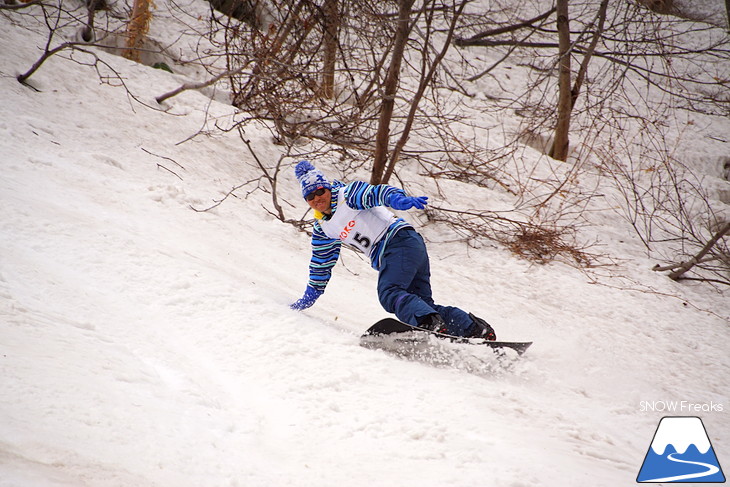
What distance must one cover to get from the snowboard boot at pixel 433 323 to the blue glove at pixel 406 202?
684 millimetres

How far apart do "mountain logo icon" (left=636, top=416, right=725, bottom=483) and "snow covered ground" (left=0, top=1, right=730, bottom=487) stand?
0.08 m

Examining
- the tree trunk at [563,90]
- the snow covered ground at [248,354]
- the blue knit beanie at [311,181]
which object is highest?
the tree trunk at [563,90]

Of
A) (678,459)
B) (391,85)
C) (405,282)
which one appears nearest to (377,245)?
(405,282)

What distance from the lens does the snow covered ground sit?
161 centimetres

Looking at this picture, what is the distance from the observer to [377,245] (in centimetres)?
331

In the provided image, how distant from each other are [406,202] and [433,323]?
76 cm

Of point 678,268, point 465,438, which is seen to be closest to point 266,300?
point 465,438

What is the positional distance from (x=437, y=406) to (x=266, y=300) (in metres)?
1.41

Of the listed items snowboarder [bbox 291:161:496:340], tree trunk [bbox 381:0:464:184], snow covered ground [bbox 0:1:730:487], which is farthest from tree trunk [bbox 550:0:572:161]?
snowboarder [bbox 291:161:496:340]

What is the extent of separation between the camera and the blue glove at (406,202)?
2.79 m

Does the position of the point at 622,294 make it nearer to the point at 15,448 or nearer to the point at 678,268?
the point at 678,268

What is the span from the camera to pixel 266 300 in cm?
315

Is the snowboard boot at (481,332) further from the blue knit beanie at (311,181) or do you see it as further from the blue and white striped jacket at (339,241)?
the blue knit beanie at (311,181)

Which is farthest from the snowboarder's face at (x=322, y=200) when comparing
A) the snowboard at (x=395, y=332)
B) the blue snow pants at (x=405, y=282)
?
the snowboard at (x=395, y=332)
